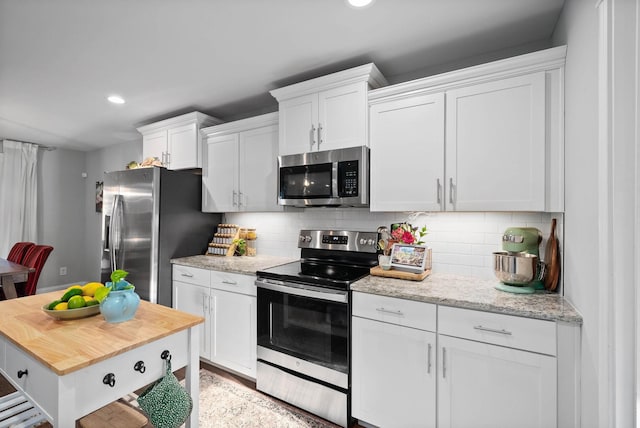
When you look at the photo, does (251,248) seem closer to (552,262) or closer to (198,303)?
(198,303)

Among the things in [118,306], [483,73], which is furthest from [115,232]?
[483,73]

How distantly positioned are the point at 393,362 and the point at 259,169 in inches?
75.2

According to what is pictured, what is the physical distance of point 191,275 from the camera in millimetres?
2652

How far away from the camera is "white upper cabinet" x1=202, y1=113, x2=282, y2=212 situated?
268 cm

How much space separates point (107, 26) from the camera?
177 cm

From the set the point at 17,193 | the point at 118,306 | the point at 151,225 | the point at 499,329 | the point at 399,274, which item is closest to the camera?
the point at 118,306

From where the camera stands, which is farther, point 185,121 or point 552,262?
point 185,121

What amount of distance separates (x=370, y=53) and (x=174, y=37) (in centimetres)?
130

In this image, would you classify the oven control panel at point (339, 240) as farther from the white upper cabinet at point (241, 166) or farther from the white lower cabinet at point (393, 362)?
the white lower cabinet at point (393, 362)

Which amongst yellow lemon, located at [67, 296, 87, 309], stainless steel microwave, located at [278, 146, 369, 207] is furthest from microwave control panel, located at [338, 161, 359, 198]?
yellow lemon, located at [67, 296, 87, 309]

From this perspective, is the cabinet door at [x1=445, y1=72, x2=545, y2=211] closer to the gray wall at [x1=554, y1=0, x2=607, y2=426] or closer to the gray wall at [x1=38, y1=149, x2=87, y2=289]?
the gray wall at [x1=554, y1=0, x2=607, y2=426]

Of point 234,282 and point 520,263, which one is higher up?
point 520,263

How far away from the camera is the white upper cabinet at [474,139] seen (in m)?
1.61

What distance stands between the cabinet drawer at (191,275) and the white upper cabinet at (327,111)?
4.09 feet
